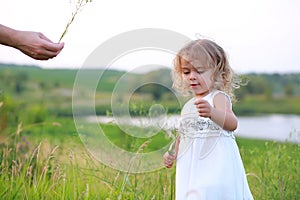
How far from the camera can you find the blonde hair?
8.37ft

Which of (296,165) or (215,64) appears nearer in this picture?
(215,64)

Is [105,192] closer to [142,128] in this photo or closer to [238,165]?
[142,128]

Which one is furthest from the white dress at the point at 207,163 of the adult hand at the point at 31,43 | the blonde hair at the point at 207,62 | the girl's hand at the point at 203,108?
the adult hand at the point at 31,43

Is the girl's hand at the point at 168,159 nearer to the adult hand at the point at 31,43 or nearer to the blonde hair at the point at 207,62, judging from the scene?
the blonde hair at the point at 207,62

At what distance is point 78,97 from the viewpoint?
95.3 inches

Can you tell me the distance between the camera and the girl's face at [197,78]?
8.19 feet

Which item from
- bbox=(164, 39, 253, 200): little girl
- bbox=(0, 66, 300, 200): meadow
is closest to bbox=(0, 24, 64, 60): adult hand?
bbox=(0, 66, 300, 200): meadow

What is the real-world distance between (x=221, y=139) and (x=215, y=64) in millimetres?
378

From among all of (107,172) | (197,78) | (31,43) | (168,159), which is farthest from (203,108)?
(107,172)

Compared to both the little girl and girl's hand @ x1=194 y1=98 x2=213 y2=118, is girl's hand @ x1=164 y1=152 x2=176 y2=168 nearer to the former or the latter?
the little girl

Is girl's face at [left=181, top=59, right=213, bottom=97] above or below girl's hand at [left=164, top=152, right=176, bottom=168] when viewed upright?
above

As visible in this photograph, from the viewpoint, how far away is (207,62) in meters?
2.59

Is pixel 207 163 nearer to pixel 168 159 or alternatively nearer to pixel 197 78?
pixel 168 159

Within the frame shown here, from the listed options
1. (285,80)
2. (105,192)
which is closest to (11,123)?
(105,192)
